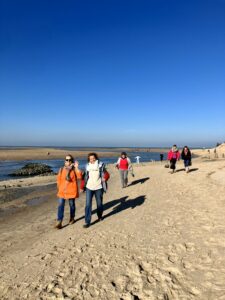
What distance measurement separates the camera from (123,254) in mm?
6480

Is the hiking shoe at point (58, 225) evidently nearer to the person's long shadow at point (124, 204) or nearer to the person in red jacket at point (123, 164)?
the person's long shadow at point (124, 204)

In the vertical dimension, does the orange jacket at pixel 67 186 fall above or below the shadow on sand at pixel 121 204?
above

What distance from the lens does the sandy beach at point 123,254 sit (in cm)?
498

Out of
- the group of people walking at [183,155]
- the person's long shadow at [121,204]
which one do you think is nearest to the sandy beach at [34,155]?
Result: the group of people walking at [183,155]

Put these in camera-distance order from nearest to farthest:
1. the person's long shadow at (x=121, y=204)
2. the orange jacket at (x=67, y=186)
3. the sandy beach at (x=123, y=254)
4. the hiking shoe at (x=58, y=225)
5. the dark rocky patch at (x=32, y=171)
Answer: the sandy beach at (x=123, y=254) < the orange jacket at (x=67, y=186) < the hiking shoe at (x=58, y=225) < the person's long shadow at (x=121, y=204) < the dark rocky patch at (x=32, y=171)

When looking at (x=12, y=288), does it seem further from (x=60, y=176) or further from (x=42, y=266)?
(x=60, y=176)

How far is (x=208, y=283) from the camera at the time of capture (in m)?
5.04

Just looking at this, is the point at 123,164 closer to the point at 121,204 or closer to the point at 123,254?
the point at 121,204

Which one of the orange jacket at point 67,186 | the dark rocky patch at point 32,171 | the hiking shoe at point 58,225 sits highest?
the orange jacket at point 67,186

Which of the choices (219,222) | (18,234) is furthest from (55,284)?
(219,222)

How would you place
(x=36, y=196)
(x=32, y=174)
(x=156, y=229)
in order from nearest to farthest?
1. (x=156, y=229)
2. (x=36, y=196)
3. (x=32, y=174)

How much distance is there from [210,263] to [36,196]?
521 inches

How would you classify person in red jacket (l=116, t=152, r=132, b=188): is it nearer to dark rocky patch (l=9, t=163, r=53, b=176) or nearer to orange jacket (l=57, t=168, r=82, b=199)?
orange jacket (l=57, t=168, r=82, b=199)

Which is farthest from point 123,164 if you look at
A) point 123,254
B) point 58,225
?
point 123,254
